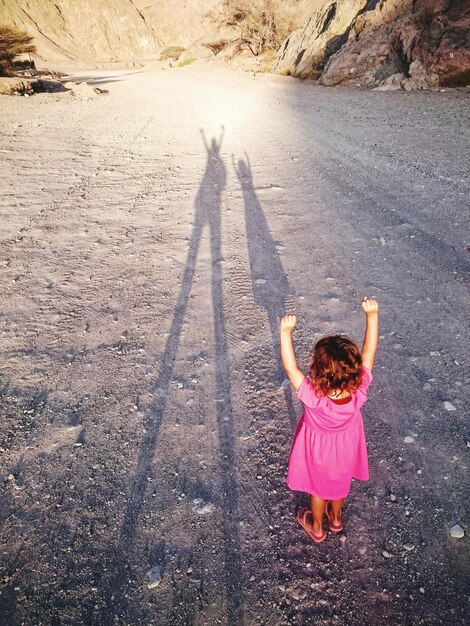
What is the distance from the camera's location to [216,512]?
2121 millimetres

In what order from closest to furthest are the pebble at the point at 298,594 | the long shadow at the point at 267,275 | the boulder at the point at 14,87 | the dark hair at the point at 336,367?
the dark hair at the point at 336,367
the pebble at the point at 298,594
the long shadow at the point at 267,275
the boulder at the point at 14,87

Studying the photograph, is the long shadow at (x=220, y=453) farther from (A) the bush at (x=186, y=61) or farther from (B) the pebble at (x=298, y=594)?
(A) the bush at (x=186, y=61)

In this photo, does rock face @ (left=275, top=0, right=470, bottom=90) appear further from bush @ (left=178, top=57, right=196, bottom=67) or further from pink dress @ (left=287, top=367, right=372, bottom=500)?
bush @ (left=178, top=57, right=196, bottom=67)

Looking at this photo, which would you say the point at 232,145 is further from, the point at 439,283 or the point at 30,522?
the point at 30,522

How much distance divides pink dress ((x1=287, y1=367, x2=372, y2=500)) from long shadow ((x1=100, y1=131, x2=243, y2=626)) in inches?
17.8

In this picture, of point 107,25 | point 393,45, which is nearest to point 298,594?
point 393,45

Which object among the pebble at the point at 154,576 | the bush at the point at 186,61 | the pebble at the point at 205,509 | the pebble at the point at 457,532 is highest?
the bush at the point at 186,61

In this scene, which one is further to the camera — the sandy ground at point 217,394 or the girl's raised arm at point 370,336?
the girl's raised arm at point 370,336

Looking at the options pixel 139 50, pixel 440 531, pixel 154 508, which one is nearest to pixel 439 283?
pixel 440 531

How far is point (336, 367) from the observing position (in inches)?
64.7

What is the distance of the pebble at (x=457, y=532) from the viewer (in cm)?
197

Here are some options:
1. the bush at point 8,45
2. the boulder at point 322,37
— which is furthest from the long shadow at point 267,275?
the bush at point 8,45

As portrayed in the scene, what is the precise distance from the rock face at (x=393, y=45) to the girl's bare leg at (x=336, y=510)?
16.7m

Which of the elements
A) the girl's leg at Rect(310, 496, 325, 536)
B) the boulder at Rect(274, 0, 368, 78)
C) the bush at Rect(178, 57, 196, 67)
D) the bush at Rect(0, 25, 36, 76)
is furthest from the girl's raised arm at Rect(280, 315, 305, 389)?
the bush at Rect(178, 57, 196, 67)
